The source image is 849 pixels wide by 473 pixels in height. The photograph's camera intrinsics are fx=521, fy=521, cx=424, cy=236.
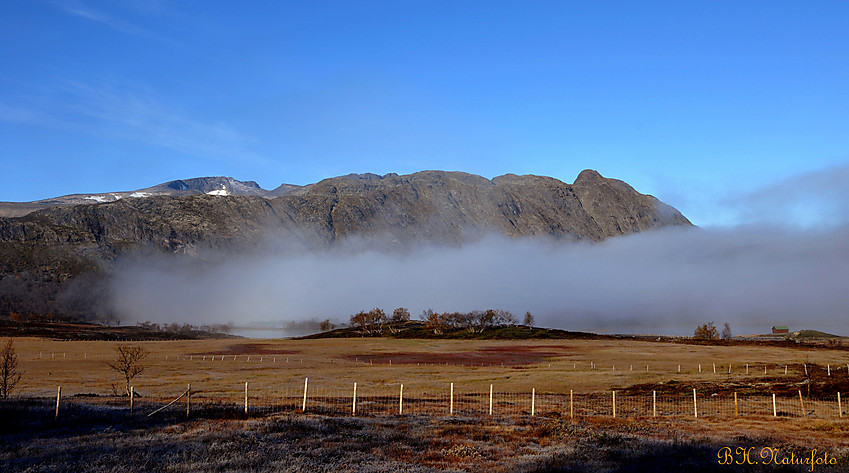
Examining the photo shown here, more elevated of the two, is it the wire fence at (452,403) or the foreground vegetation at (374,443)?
the foreground vegetation at (374,443)

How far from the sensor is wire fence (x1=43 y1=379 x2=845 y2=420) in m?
31.9

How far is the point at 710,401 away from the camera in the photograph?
145 ft

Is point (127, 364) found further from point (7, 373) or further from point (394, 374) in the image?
point (394, 374)

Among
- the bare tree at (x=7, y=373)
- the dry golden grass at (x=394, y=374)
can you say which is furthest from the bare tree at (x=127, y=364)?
the bare tree at (x=7, y=373)

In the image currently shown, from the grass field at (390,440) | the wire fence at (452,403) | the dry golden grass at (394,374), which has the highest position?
the grass field at (390,440)

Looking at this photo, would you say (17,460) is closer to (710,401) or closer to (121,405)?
(121,405)

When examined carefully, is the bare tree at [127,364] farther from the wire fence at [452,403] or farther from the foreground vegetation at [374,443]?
the foreground vegetation at [374,443]

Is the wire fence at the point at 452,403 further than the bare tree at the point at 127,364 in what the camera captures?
No

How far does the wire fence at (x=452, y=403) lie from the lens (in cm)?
3194

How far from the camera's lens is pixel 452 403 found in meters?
37.7

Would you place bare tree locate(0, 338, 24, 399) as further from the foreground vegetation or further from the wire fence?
the foreground vegetation

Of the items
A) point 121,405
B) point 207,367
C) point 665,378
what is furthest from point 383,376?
point 121,405

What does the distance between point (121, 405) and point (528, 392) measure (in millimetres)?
35847

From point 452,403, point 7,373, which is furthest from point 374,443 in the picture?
point 7,373
